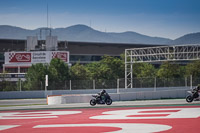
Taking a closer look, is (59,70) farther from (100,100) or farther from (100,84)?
(100,100)

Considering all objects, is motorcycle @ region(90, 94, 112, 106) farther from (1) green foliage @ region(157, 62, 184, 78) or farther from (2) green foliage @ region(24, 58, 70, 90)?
(1) green foliage @ region(157, 62, 184, 78)

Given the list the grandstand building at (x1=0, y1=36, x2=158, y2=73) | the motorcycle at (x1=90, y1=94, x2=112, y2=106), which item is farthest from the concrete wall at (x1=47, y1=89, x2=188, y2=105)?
the grandstand building at (x1=0, y1=36, x2=158, y2=73)

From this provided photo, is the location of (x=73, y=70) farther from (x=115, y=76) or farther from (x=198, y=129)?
(x=198, y=129)

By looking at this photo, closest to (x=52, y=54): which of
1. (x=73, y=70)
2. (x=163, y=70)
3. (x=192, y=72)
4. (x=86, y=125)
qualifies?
(x=73, y=70)

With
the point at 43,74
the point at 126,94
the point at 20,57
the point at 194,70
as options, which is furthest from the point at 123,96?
the point at 20,57

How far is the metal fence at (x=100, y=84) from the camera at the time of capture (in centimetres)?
5344

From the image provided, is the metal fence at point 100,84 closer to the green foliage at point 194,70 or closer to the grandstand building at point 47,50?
the green foliage at point 194,70

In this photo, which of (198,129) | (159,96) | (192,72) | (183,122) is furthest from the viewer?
(192,72)

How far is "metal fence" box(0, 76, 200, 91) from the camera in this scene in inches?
2104

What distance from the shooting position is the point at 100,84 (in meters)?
55.0

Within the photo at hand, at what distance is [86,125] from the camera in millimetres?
18172

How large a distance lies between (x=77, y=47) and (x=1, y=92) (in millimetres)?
50689

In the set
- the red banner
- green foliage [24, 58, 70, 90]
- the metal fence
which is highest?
the red banner

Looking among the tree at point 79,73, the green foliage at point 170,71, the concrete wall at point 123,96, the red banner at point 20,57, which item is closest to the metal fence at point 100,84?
the concrete wall at point 123,96
